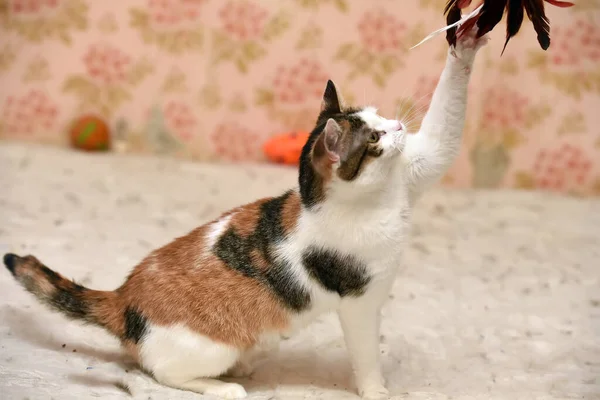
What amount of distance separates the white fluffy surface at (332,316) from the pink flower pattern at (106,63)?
42 cm

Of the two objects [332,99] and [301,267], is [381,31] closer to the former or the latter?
[332,99]

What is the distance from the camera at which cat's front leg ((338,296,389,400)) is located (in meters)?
1.62

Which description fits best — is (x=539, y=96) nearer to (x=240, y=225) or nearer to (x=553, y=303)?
(x=553, y=303)

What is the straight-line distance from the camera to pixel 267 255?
5.45 feet

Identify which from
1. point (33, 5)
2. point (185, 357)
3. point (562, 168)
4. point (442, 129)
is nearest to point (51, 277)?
point (185, 357)

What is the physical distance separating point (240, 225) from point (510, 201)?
1.99 metres

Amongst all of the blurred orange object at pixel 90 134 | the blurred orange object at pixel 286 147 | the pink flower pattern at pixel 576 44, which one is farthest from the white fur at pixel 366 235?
the blurred orange object at pixel 90 134

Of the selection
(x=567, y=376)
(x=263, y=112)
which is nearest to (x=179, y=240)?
(x=567, y=376)

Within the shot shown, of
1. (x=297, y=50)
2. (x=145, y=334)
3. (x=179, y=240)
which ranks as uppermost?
(x=297, y=50)

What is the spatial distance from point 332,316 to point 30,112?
7.56ft

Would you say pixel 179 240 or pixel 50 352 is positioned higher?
pixel 179 240

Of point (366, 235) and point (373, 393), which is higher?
point (366, 235)

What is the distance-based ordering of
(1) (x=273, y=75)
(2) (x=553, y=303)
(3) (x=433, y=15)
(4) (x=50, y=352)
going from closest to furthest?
(4) (x=50, y=352), (2) (x=553, y=303), (3) (x=433, y=15), (1) (x=273, y=75)

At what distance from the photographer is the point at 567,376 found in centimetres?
186
